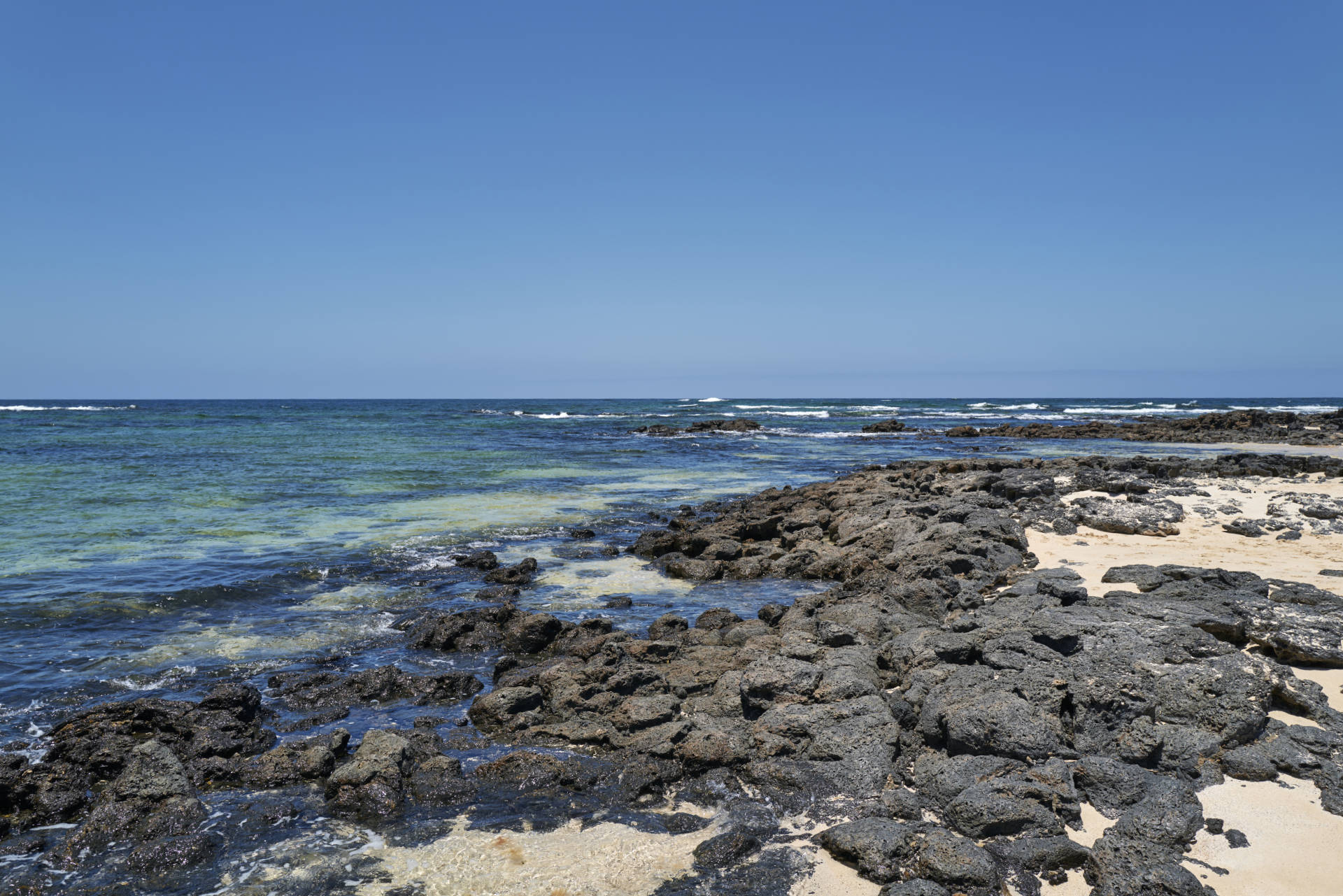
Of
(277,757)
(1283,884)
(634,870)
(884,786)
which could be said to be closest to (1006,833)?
(884,786)

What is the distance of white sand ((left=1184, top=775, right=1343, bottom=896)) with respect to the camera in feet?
12.5

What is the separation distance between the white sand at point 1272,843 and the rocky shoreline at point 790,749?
0.10 m

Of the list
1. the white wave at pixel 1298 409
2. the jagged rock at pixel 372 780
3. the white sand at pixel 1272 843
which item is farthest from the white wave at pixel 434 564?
the white wave at pixel 1298 409

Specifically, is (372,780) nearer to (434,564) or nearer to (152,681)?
(152,681)

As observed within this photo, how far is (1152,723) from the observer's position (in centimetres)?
502

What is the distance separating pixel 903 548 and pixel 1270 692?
581 centimetres

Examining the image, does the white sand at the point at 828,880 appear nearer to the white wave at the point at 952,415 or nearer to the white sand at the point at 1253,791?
the white sand at the point at 1253,791

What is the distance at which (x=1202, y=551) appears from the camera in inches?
406

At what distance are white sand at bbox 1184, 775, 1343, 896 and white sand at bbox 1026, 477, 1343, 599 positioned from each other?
407 centimetres

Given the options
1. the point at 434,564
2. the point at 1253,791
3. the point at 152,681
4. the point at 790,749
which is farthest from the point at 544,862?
the point at 434,564

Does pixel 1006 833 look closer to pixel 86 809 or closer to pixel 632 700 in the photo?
pixel 632 700

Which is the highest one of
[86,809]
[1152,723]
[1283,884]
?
[1152,723]

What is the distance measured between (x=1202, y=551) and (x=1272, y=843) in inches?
292

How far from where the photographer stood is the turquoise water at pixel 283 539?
8273 millimetres
